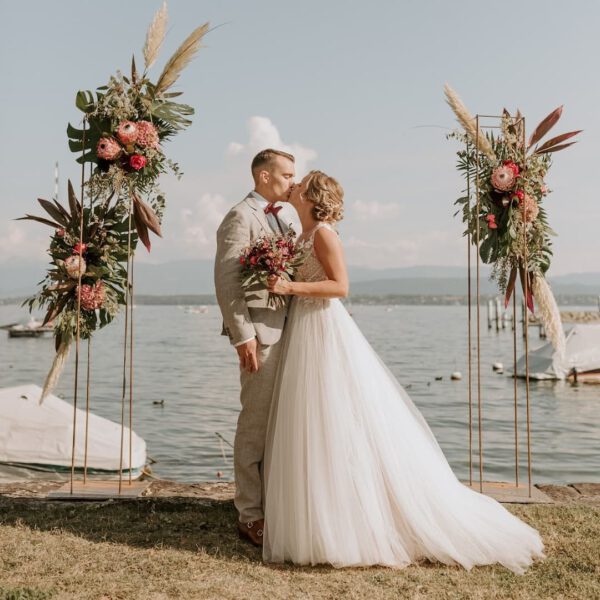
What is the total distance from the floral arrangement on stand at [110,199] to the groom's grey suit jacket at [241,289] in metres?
1.05

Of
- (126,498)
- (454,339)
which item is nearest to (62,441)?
(126,498)

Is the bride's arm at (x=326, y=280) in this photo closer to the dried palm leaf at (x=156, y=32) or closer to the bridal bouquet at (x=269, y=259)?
the bridal bouquet at (x=269, y=259)

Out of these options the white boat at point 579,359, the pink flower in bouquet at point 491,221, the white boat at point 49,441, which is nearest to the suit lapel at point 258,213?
the pink flower in bouquet at point 491,221

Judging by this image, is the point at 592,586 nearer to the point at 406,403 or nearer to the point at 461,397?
the point at 406,403

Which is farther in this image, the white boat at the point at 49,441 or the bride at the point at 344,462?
the white boat at the point at 49,441

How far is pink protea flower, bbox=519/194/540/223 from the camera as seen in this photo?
541 centimetres

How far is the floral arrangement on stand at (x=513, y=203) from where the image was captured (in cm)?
541

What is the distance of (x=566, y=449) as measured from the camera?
17.6 meters

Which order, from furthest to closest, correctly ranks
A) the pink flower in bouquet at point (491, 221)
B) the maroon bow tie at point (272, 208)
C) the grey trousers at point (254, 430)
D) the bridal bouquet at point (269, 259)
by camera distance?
the pink flower in bouquet at point (491, 221) < the maroon bow tie at point (272, 208) < the grey trousers at point (254, 430) < the bridal bouquet at point (269, 259)

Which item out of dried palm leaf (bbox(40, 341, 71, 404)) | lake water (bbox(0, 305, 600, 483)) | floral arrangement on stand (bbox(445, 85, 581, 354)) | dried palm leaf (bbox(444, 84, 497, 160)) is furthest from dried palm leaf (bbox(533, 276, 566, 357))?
dried palm leaf (bbox(40, 341, 71, 404))

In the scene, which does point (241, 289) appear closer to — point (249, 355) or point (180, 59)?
point (249, 355)

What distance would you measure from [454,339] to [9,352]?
32.9 m

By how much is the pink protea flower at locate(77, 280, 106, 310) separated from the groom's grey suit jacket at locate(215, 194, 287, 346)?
153cm

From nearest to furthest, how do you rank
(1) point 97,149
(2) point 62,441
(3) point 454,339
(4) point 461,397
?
1. (1) point 97,149
2. (2) point 62,441
3. (4) point 461,397
4. (3) point 454,339
